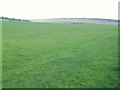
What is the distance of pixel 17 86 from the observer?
16.9 metres

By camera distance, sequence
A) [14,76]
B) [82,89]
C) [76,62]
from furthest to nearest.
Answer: [76,62] → [14,76] → [82,89]

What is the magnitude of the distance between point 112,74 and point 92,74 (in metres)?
1.38

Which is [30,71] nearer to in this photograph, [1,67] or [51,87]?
[1,67]

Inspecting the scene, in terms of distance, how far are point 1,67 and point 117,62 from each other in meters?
10.0

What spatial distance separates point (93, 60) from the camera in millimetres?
27062

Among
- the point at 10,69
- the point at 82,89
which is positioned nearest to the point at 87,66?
the point at 10,69

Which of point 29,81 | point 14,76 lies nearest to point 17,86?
point 29,81

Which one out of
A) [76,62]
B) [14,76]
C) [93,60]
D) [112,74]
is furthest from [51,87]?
[93,60]

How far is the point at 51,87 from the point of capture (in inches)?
653

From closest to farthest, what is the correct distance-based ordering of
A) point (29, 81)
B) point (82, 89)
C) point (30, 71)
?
1. point (82, 89)
2. point (29, 81)
3. point (30, 71)

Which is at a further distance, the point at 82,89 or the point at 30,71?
the point at 30,71

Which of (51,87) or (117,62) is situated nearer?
(51,87)

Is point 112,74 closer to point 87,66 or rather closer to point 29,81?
point 87,66

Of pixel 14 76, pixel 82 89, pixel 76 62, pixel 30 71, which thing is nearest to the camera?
pixel 82 89
